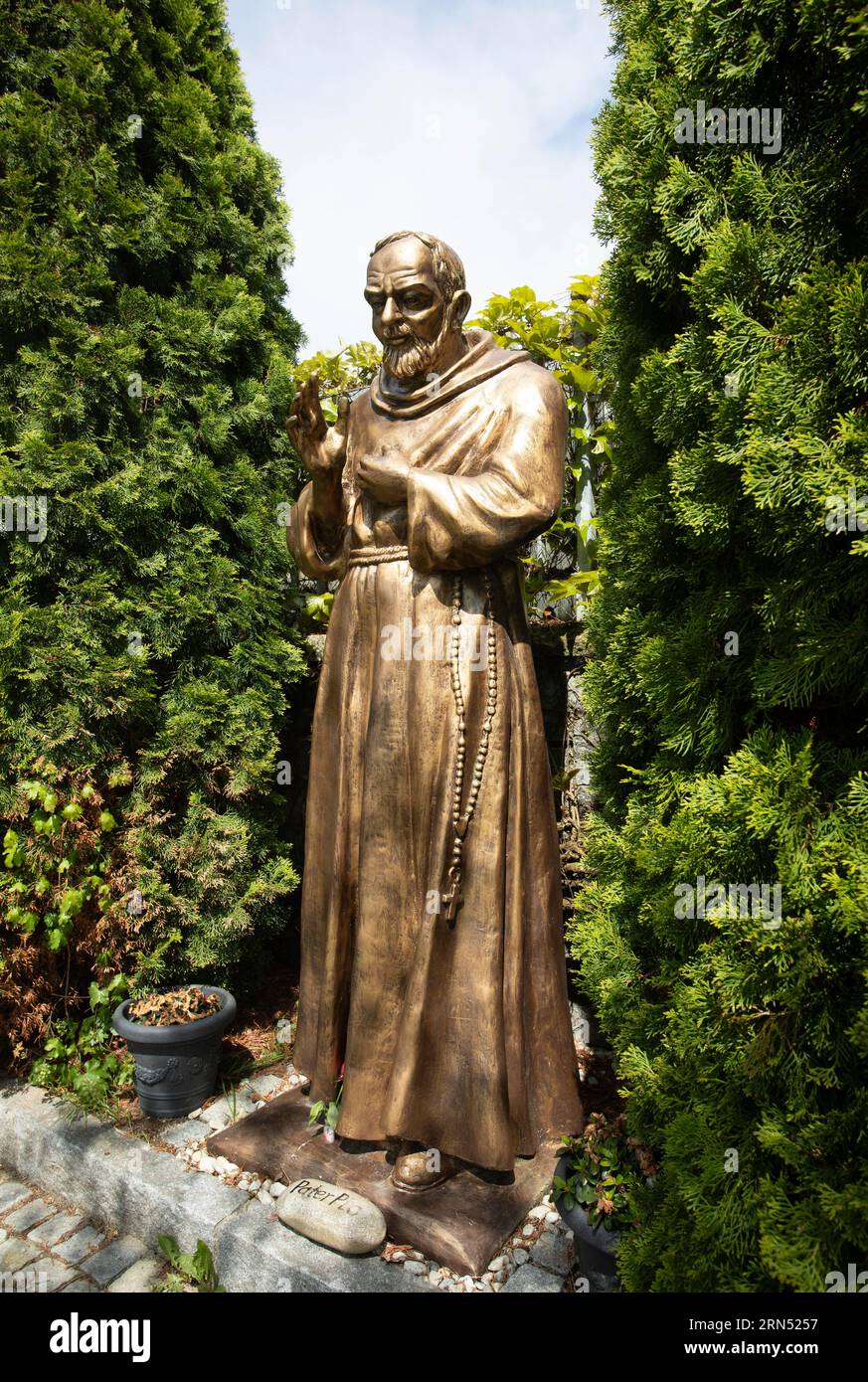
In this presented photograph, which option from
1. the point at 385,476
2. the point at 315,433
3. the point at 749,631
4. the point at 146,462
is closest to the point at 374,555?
the point at 385,476

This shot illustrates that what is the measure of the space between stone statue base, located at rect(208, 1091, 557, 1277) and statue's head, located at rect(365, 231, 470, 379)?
9.15 ft

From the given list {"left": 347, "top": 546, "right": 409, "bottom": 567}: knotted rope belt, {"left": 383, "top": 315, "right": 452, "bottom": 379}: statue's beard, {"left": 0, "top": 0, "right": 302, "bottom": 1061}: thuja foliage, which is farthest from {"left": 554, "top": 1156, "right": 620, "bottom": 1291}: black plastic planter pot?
{"left": 383, "top": 315, "right": 452, "bottom": 379}: statue's beard

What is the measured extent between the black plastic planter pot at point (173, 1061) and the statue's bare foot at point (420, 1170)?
1179 mm

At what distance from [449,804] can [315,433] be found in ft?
4.58

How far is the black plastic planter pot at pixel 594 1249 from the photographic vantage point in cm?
237

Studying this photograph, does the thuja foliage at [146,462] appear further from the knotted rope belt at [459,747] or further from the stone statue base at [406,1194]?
the knotted rope belt at [459,747]

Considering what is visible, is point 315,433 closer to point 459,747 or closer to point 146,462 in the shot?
point 459,747

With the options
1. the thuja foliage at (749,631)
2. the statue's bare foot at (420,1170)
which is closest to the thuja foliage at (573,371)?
the thuja foliage at (749,631)

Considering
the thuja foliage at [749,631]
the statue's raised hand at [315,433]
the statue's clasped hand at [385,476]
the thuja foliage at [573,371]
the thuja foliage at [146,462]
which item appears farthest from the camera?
the thuja foliage at [573,371]

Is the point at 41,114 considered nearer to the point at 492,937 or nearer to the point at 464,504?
the point at 464,504

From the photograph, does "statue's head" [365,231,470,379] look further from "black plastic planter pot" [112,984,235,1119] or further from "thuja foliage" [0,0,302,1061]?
"black plastic planter pot" [112,984,235,1119]

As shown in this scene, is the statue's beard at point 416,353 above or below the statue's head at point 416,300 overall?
below

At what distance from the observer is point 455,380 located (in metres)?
2.77

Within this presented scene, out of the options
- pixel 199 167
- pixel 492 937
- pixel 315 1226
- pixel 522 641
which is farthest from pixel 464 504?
pixel 199 167
